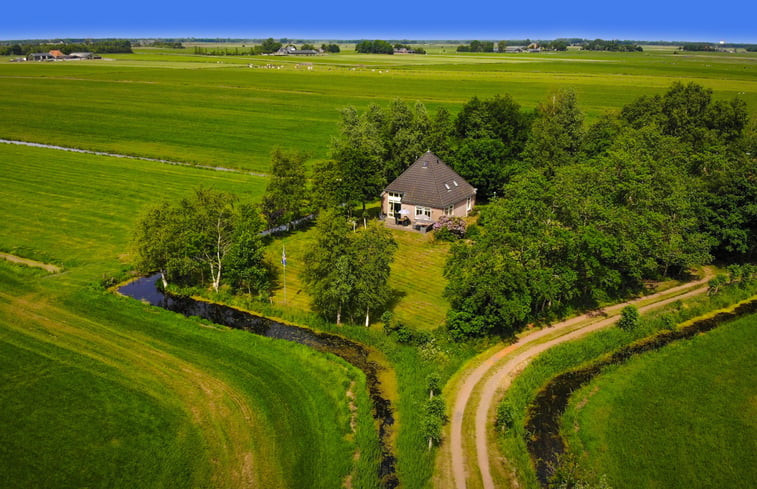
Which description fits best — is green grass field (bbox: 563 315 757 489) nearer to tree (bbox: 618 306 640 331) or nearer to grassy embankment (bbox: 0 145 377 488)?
tree (bbox: 618 306 640 331)

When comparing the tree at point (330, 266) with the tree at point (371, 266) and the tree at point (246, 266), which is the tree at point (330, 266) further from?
the tree at point (246, 266)

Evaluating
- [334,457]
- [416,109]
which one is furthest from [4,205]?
[334,457]

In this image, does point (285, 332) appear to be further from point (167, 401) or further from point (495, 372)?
point (495, 372)

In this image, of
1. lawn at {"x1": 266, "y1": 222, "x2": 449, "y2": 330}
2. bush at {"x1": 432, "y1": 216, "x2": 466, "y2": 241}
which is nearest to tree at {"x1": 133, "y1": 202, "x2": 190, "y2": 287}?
lawn at {"x1": 266, "y1": 222, "x2": 449, "y2": 330}

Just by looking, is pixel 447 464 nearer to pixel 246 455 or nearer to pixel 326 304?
pixel 246 455

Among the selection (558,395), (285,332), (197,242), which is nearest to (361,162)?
(197,242)
